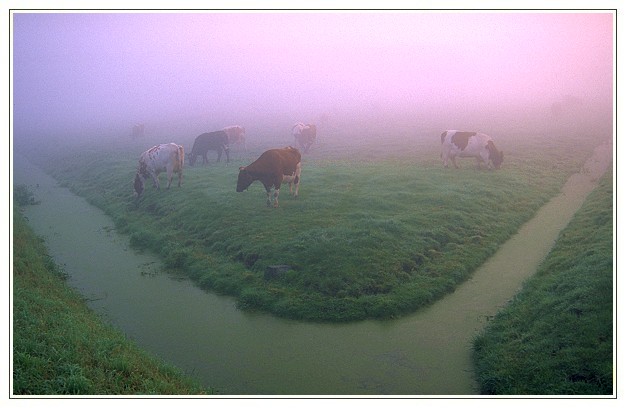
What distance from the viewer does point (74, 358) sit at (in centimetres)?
748

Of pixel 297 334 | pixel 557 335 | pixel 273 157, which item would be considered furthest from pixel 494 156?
pixel 297 334

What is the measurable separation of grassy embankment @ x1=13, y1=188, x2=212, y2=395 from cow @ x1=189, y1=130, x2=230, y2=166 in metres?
15.7

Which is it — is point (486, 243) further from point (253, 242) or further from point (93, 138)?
point (93, 138)

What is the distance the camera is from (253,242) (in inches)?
511

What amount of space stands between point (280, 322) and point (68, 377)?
3.82 metres

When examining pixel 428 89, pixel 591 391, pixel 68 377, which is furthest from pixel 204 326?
pixel 428 89

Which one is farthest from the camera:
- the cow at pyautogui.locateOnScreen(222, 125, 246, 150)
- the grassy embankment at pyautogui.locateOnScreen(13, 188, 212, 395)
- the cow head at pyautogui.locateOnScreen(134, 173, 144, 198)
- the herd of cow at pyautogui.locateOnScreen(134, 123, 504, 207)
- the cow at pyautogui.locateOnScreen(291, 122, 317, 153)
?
the cow at pyautogui.locateOnScreen(222, 125, 246, 150)

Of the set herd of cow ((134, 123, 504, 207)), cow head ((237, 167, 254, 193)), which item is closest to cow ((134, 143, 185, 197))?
herd of cow ((134, 123, 504, 207))

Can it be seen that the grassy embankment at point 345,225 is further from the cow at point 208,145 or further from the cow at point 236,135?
the cow at point 236,135

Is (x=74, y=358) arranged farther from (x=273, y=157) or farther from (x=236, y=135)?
(x=236, y=135)

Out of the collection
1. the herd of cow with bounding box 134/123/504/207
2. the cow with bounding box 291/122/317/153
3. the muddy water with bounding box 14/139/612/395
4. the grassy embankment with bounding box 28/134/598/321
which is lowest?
the muddy water with bounding box 14/139/612/395

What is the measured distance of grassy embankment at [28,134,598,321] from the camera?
35.2 feet

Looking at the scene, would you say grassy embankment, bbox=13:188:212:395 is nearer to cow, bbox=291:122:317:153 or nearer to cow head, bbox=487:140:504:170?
cow head, bbox=487:140:504:170

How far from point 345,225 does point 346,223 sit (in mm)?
174
